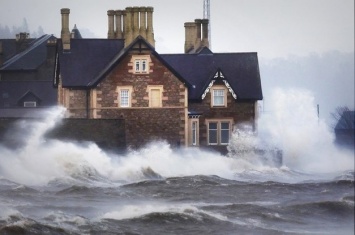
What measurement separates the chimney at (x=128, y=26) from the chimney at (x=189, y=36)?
1304 mm

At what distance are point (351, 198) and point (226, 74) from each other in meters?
11.6

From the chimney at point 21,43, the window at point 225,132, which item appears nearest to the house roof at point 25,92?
the chimney at point 21,43

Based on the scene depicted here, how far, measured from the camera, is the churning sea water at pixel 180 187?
420 inches

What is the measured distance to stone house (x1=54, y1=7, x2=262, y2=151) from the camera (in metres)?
19.0

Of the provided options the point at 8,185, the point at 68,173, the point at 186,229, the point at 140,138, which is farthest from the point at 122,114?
the point at 186,229

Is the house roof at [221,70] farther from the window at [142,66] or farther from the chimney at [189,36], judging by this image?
the chimney at [189,36]

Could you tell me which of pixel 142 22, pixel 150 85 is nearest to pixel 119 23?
pixel 142 22

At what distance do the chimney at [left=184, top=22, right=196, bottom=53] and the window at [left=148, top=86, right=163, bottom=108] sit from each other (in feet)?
5.12

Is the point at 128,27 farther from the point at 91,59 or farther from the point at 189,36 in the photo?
the point at 189,36

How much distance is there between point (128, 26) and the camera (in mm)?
19609

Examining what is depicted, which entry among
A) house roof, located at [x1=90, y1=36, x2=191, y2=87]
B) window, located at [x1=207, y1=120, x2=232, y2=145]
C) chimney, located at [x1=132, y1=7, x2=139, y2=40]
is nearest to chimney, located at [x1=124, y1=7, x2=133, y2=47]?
chimney, located at [x1=132, y1=7, x2=139, y2=40]

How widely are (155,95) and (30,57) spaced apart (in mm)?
3310

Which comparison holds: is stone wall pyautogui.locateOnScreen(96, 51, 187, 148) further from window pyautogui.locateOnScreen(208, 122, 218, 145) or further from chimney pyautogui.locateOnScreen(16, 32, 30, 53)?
chimney pyautogui.locateOnScreen(16, 32, 30, 53)

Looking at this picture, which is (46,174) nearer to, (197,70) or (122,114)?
(122,114)
